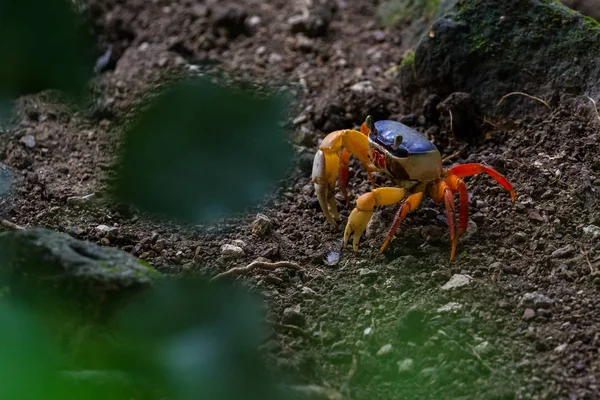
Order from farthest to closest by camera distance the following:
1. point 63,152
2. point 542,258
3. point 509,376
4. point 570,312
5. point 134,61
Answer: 1. point 134,61
2. point 63,152
3. point 542,258
4. point 570,312
5. point 509,376

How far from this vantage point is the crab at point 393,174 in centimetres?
267

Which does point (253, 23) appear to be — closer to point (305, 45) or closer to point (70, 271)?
point (305, 45)

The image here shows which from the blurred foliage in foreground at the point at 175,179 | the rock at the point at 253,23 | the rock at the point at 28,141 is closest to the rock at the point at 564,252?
the blurred foliage in foreground at the point at 175,179

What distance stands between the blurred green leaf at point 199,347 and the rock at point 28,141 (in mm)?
2392

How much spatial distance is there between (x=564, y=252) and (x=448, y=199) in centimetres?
43

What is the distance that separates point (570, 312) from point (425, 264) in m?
0.52

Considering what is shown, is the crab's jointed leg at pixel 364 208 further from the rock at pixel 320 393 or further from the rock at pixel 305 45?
the rock at pixel 305 45

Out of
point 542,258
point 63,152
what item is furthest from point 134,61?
point 542,258

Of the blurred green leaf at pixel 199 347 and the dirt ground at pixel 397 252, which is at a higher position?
the blurred green leaf at pixel 199 347

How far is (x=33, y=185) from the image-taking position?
114 inches

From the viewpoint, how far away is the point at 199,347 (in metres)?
0.95

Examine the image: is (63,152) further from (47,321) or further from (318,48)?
(47,321)

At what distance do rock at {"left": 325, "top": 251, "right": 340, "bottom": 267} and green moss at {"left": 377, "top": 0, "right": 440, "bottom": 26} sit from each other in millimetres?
1678

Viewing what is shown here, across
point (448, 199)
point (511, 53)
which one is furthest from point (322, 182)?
point (511, 53)
